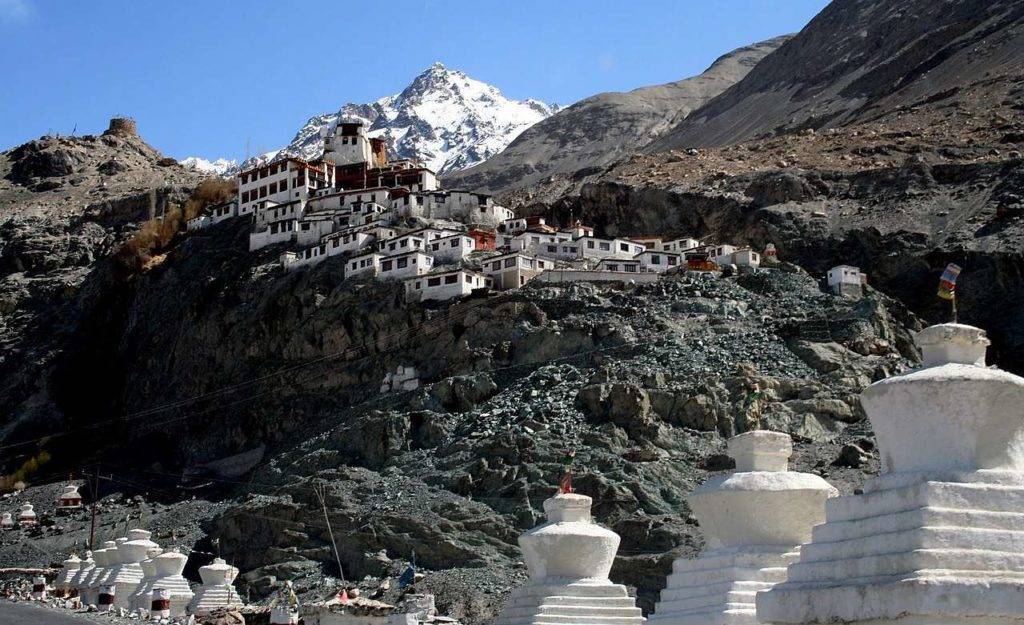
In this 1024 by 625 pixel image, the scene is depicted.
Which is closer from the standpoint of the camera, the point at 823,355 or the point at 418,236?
the point at 823,355

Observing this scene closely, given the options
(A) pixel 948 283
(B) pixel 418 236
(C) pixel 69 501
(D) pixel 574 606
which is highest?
(B) pixel 418 236

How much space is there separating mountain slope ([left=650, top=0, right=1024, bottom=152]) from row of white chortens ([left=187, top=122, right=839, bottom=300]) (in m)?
43.8

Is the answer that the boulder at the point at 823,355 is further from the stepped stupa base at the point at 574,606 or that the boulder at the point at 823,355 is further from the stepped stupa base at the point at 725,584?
the stepped stupa base at the point at 725,584

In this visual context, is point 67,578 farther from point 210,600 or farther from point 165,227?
point 165,227

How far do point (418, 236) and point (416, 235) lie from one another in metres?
0.12

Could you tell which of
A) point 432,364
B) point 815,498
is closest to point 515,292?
point 432,364

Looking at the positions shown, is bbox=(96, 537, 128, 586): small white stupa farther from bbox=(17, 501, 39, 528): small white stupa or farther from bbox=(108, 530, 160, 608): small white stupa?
bbox=(17, 501, 39, 528): small white stupa

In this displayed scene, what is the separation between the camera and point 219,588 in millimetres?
27172

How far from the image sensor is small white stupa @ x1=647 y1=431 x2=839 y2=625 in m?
14.0

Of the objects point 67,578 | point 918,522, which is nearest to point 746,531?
point 918,522

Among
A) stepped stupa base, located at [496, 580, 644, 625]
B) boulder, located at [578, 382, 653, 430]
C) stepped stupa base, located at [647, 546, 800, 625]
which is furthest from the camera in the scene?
boulder, located at [578, 382, 653, 430]

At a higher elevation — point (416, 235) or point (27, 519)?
point (416, 235)

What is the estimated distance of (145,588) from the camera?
2848cm

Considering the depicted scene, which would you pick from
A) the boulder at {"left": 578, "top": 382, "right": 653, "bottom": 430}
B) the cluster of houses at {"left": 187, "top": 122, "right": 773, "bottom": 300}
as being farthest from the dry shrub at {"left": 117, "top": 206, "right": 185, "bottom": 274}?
the boulder at {"left": 578, "top": 382, "right": 653, "bottom": 430}
